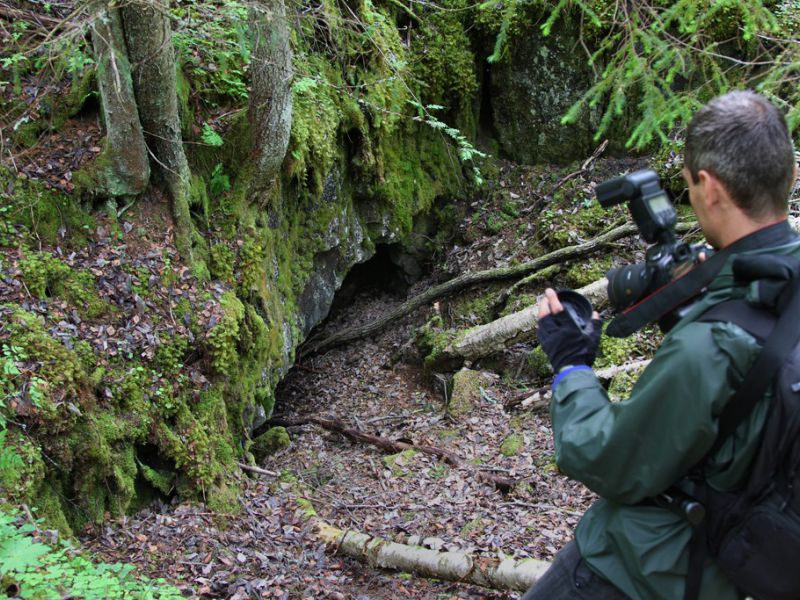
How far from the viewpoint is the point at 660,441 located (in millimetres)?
1604

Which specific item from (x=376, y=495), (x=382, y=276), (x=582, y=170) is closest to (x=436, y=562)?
(x=376, y=495)

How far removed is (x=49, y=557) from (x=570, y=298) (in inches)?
114

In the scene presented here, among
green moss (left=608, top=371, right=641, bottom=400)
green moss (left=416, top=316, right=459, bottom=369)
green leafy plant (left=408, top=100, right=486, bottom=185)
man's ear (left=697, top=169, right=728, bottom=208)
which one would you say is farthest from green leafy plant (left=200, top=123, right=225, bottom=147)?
green moss (left=608, top=371, right=641, bottom=400)

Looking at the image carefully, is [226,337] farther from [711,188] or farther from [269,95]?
[711,188]

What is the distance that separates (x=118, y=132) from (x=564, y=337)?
14.5 ft

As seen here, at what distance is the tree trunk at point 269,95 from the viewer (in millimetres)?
4828

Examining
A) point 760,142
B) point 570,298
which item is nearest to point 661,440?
point 570,298

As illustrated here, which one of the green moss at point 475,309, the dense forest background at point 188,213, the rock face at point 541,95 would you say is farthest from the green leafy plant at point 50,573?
the rock face at point 541,95

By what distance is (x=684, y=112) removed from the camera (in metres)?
3.40

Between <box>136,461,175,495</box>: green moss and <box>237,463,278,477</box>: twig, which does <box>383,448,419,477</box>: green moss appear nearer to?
<box>237,463,278,477</box>: twig

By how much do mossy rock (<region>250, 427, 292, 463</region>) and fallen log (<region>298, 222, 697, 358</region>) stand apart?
2.36m

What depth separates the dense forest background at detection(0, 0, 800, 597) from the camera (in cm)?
362

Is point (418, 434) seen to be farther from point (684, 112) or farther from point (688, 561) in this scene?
point (688, 561)

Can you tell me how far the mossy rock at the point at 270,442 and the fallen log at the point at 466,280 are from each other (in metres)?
2.36
